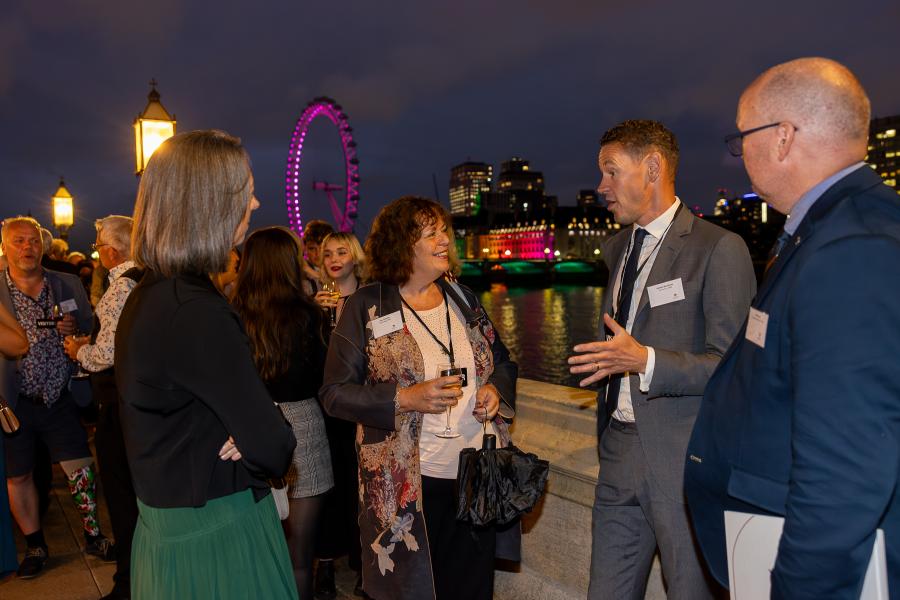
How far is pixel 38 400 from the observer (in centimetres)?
456

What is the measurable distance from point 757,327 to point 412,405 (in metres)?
1.52

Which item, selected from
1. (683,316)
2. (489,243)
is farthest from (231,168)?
(489,243)

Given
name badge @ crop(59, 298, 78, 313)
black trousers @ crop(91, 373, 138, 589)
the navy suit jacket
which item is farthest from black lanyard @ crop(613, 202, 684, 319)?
name badge @ crop(59, 298, 78, 313)

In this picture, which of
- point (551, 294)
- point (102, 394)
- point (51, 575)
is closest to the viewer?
point (102, 394)

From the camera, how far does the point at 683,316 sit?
2.44 meters

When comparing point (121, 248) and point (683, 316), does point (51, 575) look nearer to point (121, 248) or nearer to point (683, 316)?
point (121, 248)

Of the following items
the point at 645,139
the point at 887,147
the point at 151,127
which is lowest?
the point at 645,139

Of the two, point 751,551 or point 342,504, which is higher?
point 751,551

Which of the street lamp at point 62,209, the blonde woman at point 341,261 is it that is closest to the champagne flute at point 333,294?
the blonde woman at point 341,261

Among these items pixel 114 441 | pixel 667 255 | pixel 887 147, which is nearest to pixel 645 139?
pixel 667 255

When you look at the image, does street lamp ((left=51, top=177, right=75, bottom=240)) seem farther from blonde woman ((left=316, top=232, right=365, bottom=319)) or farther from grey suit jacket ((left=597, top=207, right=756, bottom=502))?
grey suit jacket ((left=597, top=207, right=756, bottom=502))

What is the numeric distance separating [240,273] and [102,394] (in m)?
1.13

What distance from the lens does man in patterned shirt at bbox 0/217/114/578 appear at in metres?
4.48

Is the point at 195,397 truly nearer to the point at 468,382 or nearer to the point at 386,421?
the point at 386,421
